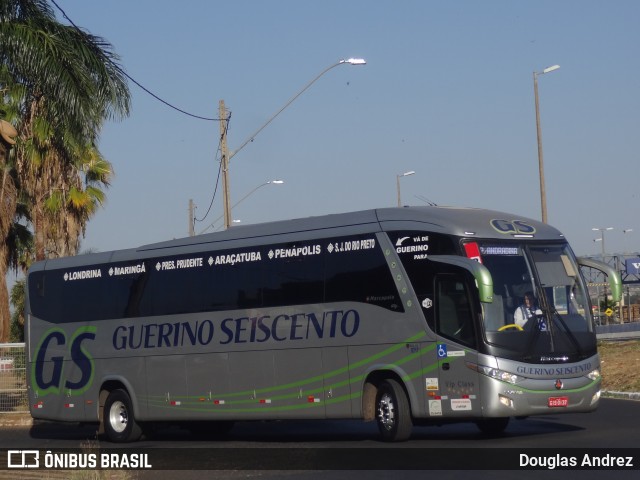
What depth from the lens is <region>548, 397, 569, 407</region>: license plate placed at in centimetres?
1656

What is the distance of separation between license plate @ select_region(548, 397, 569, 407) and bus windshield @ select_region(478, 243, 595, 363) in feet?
1.80

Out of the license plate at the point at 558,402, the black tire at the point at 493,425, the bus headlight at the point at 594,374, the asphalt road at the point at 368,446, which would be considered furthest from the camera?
the black tire at the point at 493,425

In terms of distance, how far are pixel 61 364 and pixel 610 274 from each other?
1119 centimetres

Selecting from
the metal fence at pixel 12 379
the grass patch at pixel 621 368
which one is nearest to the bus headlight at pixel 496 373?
the grass patch at pixel 621 368

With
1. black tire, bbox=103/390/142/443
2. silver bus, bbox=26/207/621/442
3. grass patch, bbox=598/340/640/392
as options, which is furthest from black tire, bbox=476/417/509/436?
grass patch, bbox=598/340/640/392

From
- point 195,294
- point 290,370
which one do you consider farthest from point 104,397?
point 290,370

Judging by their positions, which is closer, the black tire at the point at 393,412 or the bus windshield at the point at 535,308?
the bus windshield at the point at 535,308

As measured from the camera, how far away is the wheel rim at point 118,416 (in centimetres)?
2186

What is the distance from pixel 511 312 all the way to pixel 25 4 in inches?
450

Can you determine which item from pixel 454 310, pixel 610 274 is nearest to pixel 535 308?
pixel 454 310

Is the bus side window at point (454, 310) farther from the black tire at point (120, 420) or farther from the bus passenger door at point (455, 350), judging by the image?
the black tire at point (120, 420)

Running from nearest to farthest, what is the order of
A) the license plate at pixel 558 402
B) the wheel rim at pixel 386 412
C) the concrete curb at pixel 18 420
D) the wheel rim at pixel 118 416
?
1. the license plate at pixel 558 402
2. the wheel rim at pixel 386 412
3. the wheel rim at pixel 118 416
4. the concrete curb at pixel 18 420

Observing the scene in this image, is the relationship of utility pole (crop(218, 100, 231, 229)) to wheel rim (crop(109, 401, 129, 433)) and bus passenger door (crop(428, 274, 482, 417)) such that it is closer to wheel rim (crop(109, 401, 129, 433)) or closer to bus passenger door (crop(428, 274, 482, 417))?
wheel rim (crop(109, 401, 129, 433))

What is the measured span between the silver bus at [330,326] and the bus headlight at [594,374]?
0.12 meters
